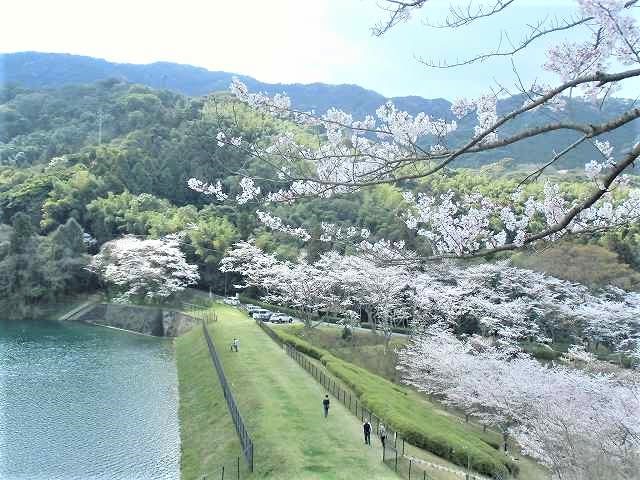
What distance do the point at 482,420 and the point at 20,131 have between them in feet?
306

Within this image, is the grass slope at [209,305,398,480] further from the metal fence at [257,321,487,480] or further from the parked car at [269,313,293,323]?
the parked car at [269,313,293,323]

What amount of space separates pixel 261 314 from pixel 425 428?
22785 millimetres

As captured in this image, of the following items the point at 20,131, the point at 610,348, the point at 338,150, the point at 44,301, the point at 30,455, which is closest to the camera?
the point at 338,150

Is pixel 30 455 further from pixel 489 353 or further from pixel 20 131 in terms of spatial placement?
pixel 20 131

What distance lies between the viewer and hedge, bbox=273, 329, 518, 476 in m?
16.0

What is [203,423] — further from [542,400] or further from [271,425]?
[542,400]

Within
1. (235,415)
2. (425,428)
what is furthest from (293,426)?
(425,428)

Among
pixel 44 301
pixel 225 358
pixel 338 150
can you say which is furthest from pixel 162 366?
pixel 338 150

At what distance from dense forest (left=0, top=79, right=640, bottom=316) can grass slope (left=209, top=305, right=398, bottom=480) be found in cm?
875

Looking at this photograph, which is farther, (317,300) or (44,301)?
(44,301)

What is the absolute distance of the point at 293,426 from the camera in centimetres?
1559

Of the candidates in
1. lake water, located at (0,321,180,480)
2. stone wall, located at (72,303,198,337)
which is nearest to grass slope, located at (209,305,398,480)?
lake water, located at (0,321,180,480)

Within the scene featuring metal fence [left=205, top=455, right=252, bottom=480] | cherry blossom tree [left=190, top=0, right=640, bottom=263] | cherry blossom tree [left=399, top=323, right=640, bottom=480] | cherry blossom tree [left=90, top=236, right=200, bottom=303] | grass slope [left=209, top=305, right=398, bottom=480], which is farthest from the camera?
cherry blossom tree [left=90, top=236, right=200, bottom=303]

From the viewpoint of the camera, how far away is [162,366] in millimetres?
27266
